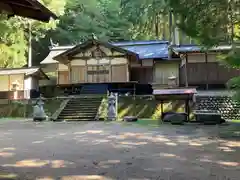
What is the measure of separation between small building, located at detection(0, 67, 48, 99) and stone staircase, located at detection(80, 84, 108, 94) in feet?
20.8

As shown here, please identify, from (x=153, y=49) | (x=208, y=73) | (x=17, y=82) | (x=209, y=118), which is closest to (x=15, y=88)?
(x=17, y=82)

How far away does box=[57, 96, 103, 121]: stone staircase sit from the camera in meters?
18.7

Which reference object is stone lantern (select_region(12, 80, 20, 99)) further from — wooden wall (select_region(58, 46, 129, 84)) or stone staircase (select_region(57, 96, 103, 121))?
stone staircase (select_region(57, 96, 103, 121))

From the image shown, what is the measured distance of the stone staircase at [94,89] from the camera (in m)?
25.0

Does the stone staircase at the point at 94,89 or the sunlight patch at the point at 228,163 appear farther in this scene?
the stone staircase at the point at 94,89

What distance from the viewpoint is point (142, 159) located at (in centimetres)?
670

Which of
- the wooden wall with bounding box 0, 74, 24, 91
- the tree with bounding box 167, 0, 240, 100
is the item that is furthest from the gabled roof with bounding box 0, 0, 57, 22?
the wooden wall with bounding box 0, 74, 24, 91

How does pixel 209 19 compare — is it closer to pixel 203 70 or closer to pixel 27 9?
pixel 27 9

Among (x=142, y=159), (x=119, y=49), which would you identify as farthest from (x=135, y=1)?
(x=142, y=159)

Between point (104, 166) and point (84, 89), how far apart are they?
64.4 feet

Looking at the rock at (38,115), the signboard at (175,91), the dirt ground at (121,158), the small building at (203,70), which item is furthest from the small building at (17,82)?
the dirt ground at (121,158)

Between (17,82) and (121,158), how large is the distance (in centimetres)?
2430

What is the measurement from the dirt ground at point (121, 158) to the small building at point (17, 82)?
779 inches

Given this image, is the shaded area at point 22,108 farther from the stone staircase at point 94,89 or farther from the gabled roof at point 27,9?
the gabled roof at point 27,9
